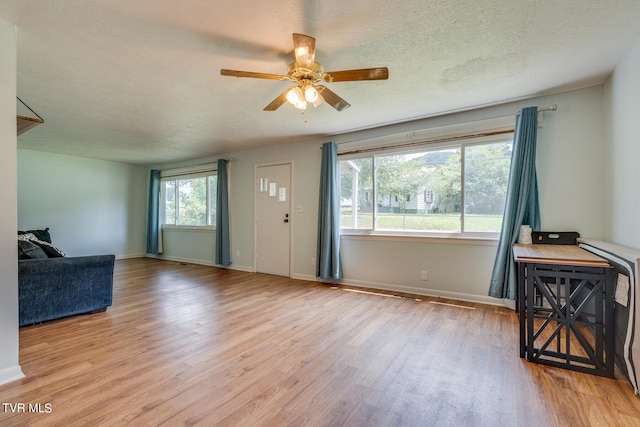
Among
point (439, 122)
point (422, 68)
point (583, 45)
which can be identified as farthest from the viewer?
point (439, 122)

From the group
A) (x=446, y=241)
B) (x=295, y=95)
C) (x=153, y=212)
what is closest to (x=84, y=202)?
(x=153, y=212)

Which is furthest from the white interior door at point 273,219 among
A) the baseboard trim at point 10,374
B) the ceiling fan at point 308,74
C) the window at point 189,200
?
the baseboard trim at point 10,374

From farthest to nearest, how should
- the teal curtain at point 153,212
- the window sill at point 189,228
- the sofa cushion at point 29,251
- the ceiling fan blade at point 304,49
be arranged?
the teal curtain at point 153,212 → the window sill at point 189,228 → the sofa cushion at point 29,251 → the ceiling fan blade at point 304,49

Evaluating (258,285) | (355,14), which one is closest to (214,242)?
(258,285)

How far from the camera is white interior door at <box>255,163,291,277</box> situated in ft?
16.4

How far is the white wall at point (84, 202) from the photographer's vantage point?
18.2 ft

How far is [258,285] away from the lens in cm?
436

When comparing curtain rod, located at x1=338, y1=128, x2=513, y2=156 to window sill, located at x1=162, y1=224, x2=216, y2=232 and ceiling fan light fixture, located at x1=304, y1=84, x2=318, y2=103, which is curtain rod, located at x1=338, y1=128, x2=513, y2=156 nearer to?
ceiling fan light fixture, located at x1=304, y1=84, x2=318, y2=103

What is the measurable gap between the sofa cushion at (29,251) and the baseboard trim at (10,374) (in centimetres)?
148

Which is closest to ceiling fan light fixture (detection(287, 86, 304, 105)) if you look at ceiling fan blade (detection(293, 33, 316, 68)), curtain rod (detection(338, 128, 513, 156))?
ceiling fan blade (detection(293, 33, 316, 68))

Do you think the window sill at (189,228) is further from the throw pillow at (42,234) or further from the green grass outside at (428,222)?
the green grass outside at (428,222)

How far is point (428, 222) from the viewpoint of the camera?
3.79 m

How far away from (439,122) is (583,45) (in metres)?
1.60

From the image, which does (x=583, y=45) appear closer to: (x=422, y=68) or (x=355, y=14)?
(x=422, y=68)
